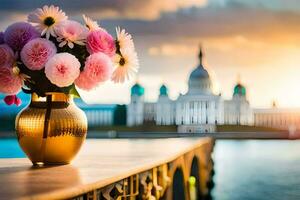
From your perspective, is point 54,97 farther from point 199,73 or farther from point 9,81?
point 199,73

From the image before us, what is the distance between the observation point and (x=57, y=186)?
302 cm

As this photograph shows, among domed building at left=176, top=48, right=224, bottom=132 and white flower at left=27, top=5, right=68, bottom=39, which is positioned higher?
domed building at left=176, top=48, right=224, bottom=132

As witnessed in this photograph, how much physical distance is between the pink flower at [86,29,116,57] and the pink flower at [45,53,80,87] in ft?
0.63

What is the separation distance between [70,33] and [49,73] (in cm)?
32

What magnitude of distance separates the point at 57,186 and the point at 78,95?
140 cm

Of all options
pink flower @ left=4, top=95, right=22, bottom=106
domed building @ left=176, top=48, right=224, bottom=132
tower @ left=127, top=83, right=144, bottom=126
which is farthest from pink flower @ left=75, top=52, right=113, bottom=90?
tower @ left=127, top=83, right=144, bottom=126

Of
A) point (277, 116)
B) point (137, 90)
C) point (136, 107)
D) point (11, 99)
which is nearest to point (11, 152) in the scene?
point (11, 99)

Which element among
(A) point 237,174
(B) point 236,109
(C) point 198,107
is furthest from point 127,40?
(B) point 236,109

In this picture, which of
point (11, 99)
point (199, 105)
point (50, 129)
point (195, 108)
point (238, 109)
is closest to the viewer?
point (50, 129)

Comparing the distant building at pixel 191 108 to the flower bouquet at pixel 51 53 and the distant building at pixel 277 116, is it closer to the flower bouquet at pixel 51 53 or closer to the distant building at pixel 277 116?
the distant building at pixel 277 116

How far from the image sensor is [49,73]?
405 centimetres

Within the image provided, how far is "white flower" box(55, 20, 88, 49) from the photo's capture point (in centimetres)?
421

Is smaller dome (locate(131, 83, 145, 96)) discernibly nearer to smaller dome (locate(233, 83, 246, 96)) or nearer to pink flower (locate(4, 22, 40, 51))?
smaller dome (locate(233, 83, 246, 96))

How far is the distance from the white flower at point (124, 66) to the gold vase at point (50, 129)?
37 cm
